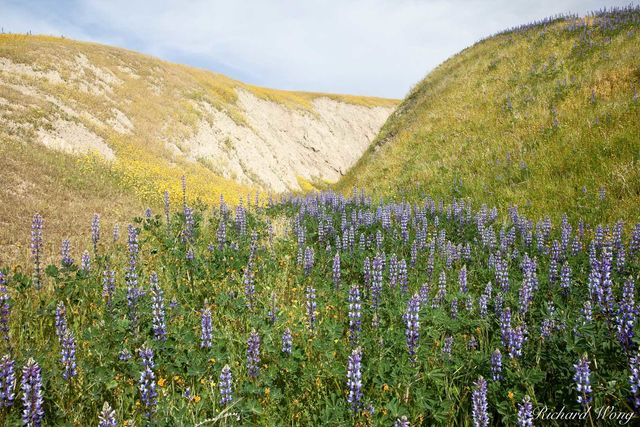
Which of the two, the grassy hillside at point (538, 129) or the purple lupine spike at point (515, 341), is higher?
the grassy hillside at point (538, 129)

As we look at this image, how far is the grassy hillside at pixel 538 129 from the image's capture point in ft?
30.9

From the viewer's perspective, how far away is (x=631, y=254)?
5781 millimetres

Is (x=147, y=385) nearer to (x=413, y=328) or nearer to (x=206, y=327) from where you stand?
(x=206, y=327)

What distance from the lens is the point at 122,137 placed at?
24.3 meters

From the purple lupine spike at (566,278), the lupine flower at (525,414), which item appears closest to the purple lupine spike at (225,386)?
the lupine flower at (525,414)

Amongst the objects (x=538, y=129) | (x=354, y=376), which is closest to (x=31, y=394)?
(x=354, y=376)

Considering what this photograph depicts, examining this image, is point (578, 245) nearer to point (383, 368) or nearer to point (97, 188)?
point (383, 368)

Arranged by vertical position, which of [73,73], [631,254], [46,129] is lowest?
[631,254]

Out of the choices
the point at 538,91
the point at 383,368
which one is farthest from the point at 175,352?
the point at 538,91

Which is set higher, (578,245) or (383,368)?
(578,245)

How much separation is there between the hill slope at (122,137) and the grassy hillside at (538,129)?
10.9 meters

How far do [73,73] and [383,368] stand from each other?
112 feet

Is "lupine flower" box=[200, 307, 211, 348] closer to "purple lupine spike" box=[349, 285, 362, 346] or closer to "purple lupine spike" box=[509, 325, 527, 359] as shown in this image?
"purple lupine spike" box=[349, 285, 362, 346]

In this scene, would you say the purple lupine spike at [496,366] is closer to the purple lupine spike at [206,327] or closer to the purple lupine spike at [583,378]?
the purple lupine spike at [583,378]
